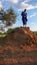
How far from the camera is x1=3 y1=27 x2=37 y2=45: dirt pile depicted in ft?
67.3

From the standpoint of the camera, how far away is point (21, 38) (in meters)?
20.8

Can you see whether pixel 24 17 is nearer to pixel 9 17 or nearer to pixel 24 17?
pixel 24 17

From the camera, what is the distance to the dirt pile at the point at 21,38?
20.5 m

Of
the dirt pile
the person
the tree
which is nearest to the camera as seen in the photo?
the dirt pile

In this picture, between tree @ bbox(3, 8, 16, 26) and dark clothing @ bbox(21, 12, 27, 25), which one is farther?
tree @ bbox(3, 8, 16, 26)

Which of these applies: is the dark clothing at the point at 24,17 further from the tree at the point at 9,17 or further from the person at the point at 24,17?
the tree at the point at 9,17

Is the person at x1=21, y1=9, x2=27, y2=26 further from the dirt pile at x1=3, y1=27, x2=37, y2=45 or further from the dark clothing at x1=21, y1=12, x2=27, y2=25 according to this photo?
the dirt pile at x1=3, y1=27, x2=37, y2=45

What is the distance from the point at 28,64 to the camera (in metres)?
12.0

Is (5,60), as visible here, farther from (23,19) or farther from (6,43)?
(23,19)

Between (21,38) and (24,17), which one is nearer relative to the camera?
(21,38)

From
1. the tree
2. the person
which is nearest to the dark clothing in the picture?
the person

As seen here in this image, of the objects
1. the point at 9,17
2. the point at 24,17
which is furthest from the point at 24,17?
the point at 9,17

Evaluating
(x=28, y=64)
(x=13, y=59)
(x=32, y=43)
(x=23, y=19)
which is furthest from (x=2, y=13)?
(x=28, y=64)

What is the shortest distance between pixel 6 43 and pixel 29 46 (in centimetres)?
210
